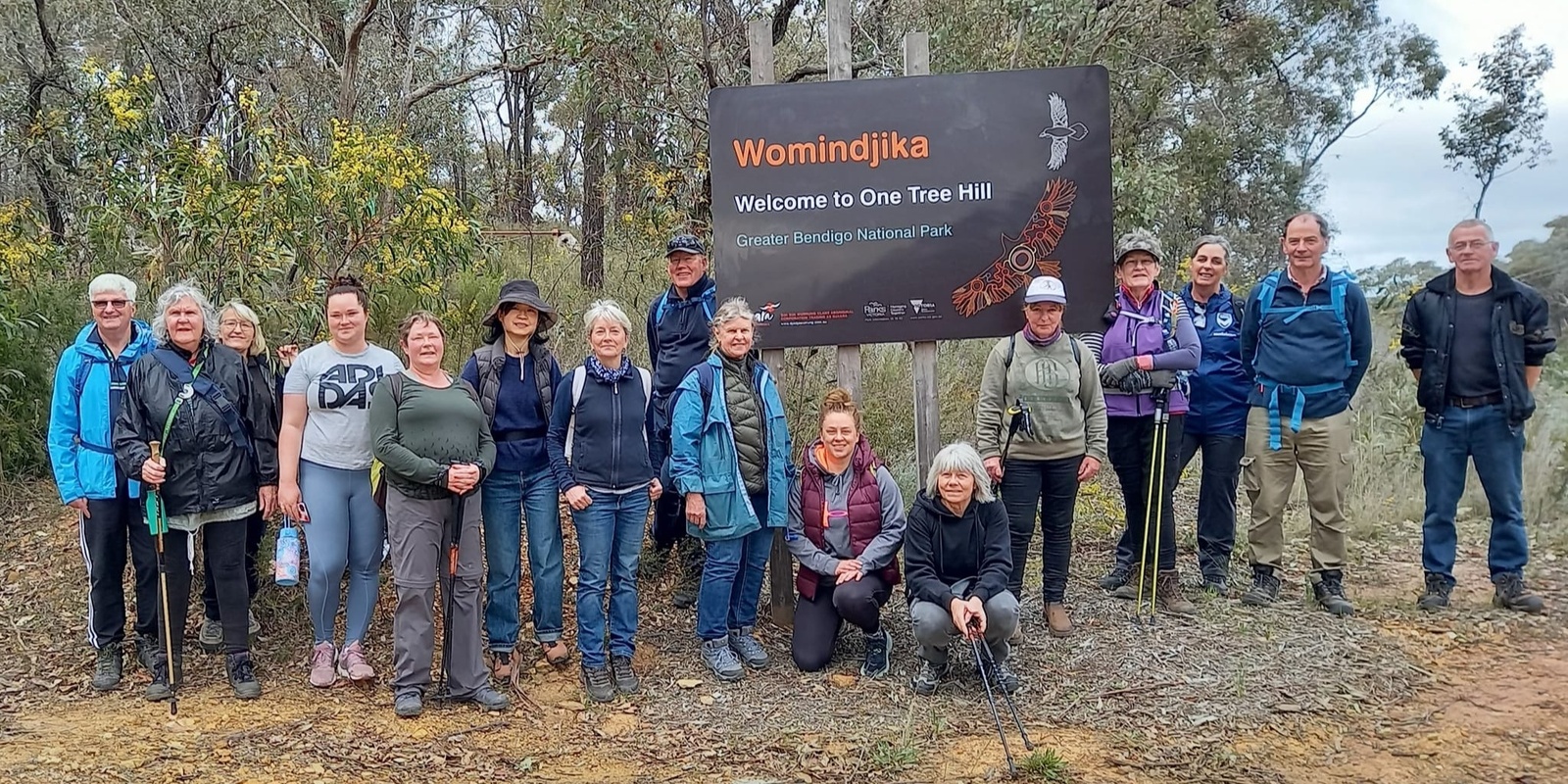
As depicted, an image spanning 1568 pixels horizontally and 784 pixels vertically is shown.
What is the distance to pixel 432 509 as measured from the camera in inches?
185

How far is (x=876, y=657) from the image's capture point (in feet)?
17.0

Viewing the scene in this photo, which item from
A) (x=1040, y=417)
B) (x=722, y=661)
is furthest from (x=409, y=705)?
(x=1040, y=417)

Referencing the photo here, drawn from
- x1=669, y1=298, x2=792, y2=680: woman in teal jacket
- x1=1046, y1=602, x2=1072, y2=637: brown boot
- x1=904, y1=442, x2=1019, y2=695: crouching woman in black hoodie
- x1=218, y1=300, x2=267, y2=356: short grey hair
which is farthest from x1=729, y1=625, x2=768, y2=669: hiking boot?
x1=218, y1=300, x2=267, y2=356: short grey hair

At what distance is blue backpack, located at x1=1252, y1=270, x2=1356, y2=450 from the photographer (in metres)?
5.52

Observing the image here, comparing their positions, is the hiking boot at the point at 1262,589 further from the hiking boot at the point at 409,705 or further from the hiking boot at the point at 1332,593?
the hiking boot at the point at 409,705

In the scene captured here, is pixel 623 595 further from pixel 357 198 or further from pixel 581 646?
pixel 357 198

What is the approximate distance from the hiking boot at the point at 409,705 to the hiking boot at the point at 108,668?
1.51m

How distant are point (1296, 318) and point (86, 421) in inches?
237

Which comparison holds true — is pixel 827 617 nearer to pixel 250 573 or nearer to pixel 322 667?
pixel 322 667

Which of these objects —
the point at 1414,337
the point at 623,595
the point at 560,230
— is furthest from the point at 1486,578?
the point at 560,230

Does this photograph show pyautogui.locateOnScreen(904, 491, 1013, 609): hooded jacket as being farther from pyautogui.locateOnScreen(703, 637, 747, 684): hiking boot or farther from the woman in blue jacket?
the woman in blue jacket

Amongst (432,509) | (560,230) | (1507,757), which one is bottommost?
(1507,757)

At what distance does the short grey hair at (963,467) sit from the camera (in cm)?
481

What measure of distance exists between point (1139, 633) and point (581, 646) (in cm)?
286
